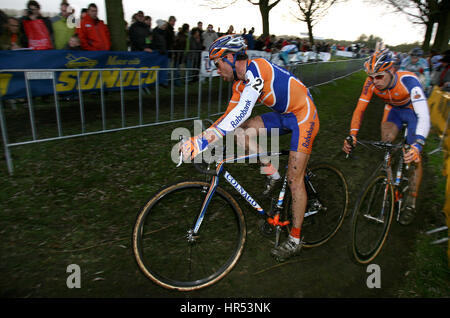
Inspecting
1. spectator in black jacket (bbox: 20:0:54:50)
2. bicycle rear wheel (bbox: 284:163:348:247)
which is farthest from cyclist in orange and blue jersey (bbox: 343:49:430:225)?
spectator in black jacket (bbox: 20:0:54:50)

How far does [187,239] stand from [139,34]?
8515 millimetres

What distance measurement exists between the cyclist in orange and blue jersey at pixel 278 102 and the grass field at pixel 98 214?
0.71 m

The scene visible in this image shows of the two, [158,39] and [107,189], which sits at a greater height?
[158,39]

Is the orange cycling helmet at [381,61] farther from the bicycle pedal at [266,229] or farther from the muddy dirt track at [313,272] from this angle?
the bicycle pedal at [266,229]

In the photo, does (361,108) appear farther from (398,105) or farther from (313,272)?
(313,272)

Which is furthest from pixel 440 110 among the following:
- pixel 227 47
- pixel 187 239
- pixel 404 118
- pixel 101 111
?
pixel 101 111

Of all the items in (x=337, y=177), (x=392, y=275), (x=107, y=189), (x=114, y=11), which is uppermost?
(x=114, y=11)

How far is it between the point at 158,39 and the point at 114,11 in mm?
1505

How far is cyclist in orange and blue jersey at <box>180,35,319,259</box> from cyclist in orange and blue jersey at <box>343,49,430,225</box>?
0.68 metres

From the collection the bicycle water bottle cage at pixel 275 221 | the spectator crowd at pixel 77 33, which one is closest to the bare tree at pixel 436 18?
the spectator crowd at pixel 77 33

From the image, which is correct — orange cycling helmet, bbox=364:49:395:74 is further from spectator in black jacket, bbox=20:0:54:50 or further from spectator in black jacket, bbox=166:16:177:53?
spectator in black jacket, bbox=166:16:177:53
